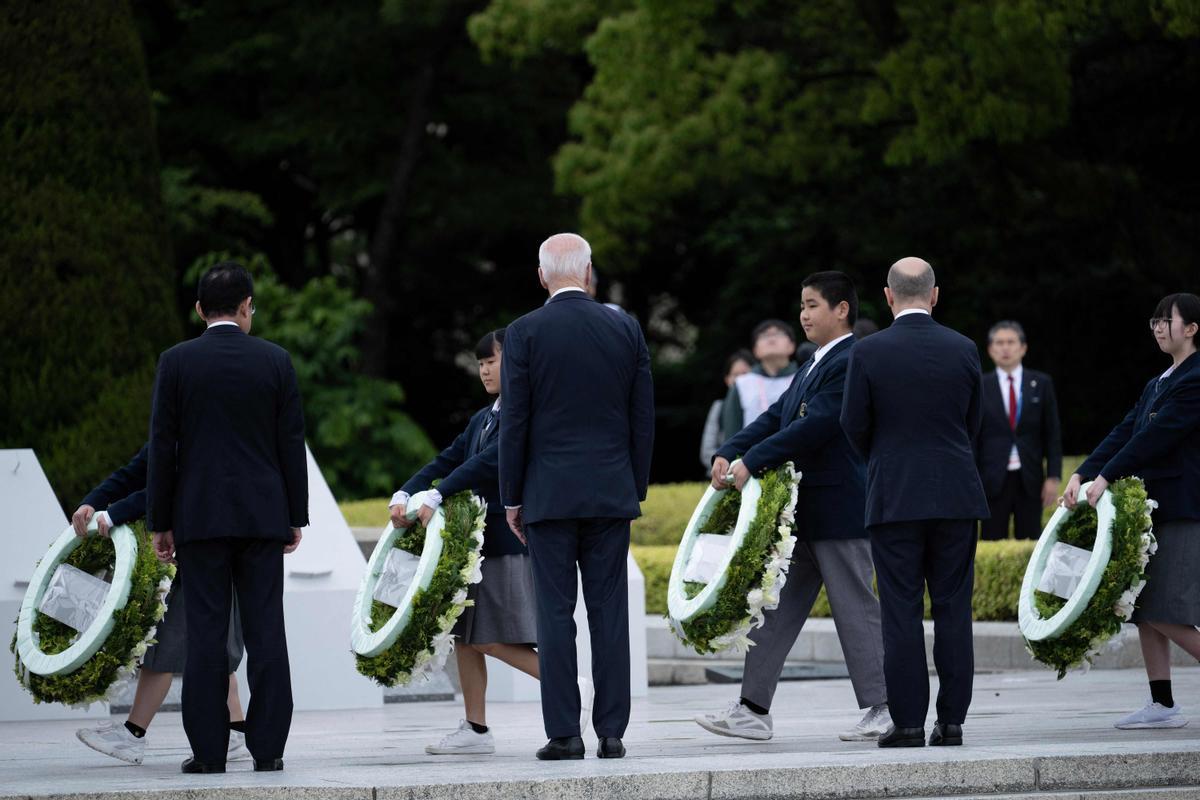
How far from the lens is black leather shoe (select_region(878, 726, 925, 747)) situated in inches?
280

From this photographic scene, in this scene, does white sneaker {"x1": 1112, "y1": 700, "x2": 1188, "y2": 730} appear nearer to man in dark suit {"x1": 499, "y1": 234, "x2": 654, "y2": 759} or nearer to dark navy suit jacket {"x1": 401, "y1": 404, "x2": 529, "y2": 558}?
man in dark suit {"x1": 499, "y1": 234, "x2": 654, "y2": 759}

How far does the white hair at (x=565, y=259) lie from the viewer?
711cm

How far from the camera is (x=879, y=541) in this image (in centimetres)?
726

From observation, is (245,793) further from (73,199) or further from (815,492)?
(73,199)

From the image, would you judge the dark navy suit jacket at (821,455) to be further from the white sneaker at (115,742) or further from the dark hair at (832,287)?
the white sneaker at (115,742)

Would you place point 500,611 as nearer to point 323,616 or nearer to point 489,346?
point 489,346

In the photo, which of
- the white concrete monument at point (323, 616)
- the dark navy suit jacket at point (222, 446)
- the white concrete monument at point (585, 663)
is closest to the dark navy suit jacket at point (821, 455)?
the dark navy suit jacket at point (222, 446)

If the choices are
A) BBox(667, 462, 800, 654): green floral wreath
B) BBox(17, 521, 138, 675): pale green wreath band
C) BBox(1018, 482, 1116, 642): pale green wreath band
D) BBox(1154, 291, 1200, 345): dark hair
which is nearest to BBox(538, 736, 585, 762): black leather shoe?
BBox(667, 462, 800, 654): green floral wreath

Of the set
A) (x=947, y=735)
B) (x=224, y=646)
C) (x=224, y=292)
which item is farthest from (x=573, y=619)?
(x=224, y=292)

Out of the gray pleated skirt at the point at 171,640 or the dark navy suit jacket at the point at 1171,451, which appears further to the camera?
the dark navy suit jacket at the point at 1171,451

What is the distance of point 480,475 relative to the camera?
7887 millimetres

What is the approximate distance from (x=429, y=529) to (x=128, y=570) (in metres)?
1.27

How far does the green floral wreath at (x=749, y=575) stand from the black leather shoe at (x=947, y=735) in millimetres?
877

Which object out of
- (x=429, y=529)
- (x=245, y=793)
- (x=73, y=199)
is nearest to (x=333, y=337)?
(x=73, y=199)
